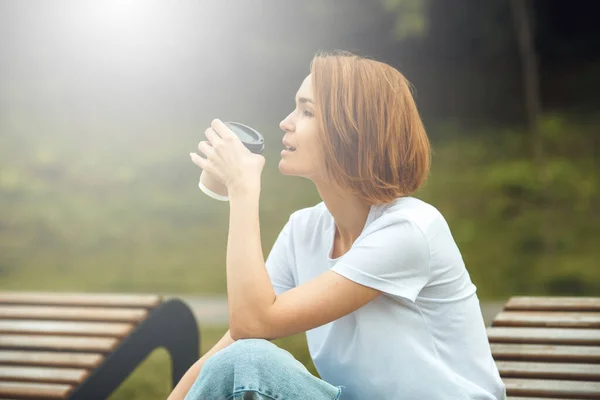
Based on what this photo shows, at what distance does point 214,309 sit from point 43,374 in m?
2.02

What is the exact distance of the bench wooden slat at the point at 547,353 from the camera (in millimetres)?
1609

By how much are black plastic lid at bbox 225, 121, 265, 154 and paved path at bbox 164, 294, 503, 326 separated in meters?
2.33

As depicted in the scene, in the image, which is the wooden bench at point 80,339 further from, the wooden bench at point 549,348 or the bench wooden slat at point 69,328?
the wooden bench at point 549,348

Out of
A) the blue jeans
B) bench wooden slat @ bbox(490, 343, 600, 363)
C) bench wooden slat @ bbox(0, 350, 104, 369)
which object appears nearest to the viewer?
the blue jeans

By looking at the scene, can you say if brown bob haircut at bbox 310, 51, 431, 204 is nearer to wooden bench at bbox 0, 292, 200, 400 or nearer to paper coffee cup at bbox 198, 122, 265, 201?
paper coffee cup at bbox 198, 122, 265, 201

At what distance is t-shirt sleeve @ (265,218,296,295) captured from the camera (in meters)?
1.48

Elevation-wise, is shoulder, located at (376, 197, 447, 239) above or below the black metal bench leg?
above

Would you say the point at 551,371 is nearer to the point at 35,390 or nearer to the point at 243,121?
the point at 35,390

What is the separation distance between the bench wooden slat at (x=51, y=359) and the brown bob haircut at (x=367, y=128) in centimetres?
81

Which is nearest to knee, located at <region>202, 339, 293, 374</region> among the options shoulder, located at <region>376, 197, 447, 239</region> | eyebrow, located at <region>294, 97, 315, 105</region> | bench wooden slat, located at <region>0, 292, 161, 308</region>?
shoulder, located at <region>376, 197, 447, 239</region>

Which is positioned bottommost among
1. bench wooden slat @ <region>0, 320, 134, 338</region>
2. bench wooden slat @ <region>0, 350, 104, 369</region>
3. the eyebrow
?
bench wooden slat @ <region>0, 350, 104, 369</region>

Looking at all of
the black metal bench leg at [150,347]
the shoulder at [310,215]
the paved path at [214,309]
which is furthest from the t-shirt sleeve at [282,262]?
the paved path at [214,309]

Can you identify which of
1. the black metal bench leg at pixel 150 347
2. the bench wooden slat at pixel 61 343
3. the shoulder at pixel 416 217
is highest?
the shoulder at pixel 416 217

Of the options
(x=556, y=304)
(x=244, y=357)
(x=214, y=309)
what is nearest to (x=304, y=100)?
(x=244, y=357)
